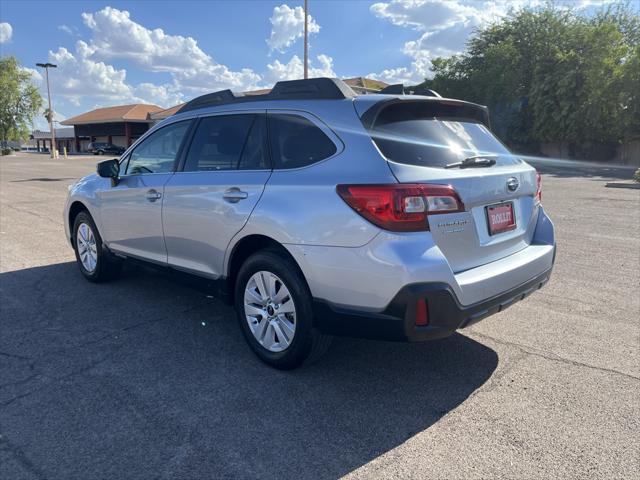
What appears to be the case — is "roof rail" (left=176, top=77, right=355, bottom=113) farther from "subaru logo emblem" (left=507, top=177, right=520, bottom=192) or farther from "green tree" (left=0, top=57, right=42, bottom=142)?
"green tree" (left=0, top=57, right=42, bottom=142)

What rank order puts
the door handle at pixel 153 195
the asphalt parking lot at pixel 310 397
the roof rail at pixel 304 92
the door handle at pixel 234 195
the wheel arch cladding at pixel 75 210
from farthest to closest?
the wheel arch cladding at pixel 75 210
the door handle at pixel 153 195
the door handle at pixel 234 195
the roof rail at pixel 304 92
the asphalt parking lot at pixel 310 397

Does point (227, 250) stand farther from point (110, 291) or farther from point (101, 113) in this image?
point (101, 113)

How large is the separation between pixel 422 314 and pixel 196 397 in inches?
58.9

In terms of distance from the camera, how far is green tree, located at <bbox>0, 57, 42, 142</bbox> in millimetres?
64375

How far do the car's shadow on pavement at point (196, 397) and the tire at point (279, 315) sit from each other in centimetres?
15

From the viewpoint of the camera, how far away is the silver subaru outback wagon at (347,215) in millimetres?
2766

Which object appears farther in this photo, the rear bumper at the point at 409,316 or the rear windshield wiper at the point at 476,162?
the rear windshield wiper at the point at 476,162

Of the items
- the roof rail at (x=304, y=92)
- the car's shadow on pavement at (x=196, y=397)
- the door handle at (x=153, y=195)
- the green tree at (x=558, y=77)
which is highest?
the green tree at (x=558, y=77)

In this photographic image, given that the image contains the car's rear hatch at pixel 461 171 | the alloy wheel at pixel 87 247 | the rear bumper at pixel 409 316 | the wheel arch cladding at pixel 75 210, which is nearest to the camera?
the rear bumper at pixel 409 316

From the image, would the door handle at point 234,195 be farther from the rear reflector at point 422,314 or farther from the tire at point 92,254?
the tire at point 92,254

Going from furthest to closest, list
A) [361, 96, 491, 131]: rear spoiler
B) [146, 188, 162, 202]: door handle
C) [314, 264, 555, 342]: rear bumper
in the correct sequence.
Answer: [146, 188, 162, 202]: door handle, [361, 96, 491, 131]: rear spoiler, [314, 264, 555, 342]: rear bumper

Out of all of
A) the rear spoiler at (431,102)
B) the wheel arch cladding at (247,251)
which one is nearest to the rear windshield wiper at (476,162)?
the rear spoiler at (431,102)

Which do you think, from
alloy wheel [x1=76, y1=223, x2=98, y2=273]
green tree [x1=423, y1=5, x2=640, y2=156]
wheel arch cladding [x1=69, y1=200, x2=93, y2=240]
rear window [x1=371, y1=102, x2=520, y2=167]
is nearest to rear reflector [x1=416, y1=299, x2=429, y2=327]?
rear window [x1=371, y1=102, x2=520, y2=167]

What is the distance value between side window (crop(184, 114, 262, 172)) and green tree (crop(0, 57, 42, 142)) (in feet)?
242
